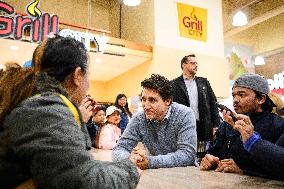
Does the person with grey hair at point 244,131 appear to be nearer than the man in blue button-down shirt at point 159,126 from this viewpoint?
Yes

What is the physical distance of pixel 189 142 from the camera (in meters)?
2.17

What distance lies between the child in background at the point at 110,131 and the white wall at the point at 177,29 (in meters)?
3.97

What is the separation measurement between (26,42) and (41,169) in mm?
7280

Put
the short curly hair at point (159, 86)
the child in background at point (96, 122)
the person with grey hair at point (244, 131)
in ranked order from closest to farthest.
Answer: the person with grey hair at point (244, 131) < the short curly hair at point (159, 86) < the child in background at point (96, 122)

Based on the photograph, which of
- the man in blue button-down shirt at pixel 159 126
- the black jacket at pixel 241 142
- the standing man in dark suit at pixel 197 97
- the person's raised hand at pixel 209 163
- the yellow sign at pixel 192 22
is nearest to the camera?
the black jacket at pixel 241 142

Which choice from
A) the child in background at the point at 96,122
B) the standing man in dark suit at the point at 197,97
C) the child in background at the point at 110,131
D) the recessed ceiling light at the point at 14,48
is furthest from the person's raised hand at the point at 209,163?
the recessed ceiling light at the point at 14,48

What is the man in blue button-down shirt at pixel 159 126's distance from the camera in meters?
2.23

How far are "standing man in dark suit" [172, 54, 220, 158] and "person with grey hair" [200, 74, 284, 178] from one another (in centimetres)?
233

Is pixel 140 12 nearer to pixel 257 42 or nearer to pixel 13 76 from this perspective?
pixel 257 42

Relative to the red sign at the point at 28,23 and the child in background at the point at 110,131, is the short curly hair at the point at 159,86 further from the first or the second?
the red sign at the point at 28,23

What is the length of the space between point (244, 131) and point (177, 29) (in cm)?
839

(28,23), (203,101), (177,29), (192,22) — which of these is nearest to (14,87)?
(203,101)

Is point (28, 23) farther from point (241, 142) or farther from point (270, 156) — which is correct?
point (270, 156)

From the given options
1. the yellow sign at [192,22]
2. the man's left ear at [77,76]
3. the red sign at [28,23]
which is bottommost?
the man's left ear at [77,76]
